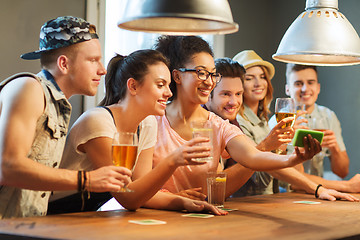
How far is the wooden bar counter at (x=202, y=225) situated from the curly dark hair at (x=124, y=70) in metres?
0.66

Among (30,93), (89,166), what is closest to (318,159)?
(89,166)

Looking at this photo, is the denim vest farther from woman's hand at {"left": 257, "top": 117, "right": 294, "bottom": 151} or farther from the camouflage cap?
woman's hand at {"left": 257, "top": 117, "right": 294, "bottom": 151}

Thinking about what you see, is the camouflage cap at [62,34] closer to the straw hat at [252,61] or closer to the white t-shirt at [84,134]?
the white t-shirt at [84,134]

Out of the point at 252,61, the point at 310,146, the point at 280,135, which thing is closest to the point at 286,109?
the point at 280,135

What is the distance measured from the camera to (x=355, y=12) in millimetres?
6250

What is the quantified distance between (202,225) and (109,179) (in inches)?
15.4

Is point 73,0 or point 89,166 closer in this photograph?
point 89,166

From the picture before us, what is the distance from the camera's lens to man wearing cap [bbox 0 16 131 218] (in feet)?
6.13

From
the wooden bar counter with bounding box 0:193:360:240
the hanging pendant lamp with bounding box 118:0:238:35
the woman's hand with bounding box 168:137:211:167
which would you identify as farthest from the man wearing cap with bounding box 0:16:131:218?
the hanging pendant lamp with bounding box 118:0:238:35

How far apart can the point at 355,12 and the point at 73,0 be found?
11.9ft

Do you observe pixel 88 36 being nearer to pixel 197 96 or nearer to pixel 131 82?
pixel 131 82

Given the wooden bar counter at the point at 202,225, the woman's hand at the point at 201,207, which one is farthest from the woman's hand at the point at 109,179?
the woman's hand at the point at 201,207

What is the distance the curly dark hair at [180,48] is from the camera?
113 inches

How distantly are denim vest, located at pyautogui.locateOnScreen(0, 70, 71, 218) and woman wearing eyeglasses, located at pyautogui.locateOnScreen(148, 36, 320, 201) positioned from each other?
0.73 metres
